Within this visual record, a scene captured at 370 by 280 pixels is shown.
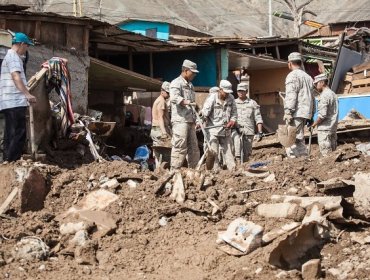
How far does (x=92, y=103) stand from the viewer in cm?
1512

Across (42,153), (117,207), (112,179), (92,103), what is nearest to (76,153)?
(42,153)

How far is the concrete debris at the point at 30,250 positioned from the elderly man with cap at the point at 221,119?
473cm

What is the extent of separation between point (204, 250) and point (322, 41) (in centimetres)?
2115

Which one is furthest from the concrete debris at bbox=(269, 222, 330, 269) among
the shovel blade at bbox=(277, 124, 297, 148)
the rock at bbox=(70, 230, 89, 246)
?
the shovel blade at bbox=(277, 124, 297, 148)

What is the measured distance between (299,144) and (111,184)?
3.40 metres

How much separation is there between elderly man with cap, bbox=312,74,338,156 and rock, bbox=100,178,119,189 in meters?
3.68

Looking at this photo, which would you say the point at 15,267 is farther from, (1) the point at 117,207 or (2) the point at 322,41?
(2) the point at 322,41

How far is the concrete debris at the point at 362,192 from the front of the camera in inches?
235

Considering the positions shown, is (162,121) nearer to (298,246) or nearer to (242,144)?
(242,144)

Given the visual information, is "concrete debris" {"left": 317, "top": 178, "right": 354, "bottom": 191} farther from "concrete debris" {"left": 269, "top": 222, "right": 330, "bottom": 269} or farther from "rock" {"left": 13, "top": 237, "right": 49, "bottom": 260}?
"rock" {"left": 13, "top": 237, "right": 49, "bottom": 260}

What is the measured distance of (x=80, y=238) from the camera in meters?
5.37

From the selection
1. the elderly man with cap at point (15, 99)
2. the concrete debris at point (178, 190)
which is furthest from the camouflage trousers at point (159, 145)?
the concrete debris at point (178, 190)

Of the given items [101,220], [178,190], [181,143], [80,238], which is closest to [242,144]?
[181,143]

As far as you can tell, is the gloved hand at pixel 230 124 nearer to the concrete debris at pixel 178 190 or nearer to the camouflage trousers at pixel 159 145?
the camouflage trousers at pixel 159 145
